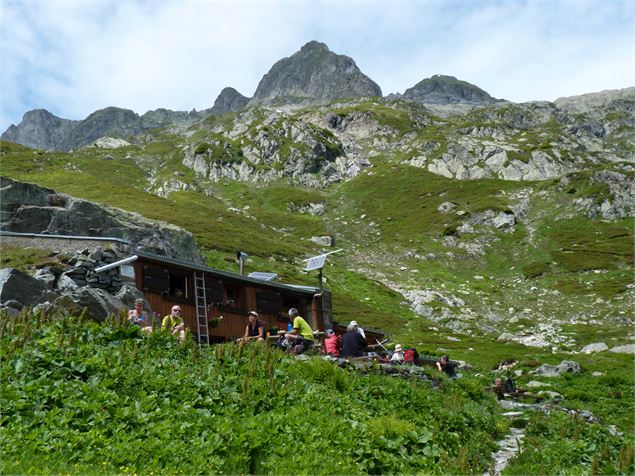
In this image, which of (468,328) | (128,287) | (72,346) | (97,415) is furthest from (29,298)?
(468,328)

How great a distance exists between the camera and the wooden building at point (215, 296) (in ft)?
84.0

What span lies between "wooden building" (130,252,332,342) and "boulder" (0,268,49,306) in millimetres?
5450

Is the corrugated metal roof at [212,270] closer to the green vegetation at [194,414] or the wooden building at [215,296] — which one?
the wooden building at [215,296]

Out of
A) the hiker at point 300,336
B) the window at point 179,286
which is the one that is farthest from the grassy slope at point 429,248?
the window at point 179,286

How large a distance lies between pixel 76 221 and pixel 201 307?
15.8m

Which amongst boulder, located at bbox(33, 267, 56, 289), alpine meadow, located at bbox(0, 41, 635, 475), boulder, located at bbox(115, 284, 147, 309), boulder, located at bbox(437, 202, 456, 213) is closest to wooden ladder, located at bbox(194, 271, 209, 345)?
alpine meadow, located at bbox(0, 41, 635, 475)

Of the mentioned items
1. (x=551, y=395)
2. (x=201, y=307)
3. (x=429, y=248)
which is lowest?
(x=551, y=395)

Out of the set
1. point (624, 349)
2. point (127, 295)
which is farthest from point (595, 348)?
point (127, 295)

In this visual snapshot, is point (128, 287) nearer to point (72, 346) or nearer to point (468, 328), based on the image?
point (72, 346)

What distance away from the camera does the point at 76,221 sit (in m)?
38.4

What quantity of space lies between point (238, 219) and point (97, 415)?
336ft

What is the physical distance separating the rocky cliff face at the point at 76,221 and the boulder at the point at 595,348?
3581 cm

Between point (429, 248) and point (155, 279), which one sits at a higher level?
point (429, 248)

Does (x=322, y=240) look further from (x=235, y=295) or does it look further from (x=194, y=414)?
(x=194, y=414)
